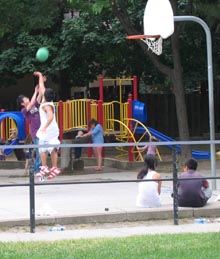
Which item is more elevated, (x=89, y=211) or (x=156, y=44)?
(x=156, y=44)

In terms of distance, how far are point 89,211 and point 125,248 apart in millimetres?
2950

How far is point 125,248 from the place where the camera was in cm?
738

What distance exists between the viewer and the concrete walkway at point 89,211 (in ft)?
29.5

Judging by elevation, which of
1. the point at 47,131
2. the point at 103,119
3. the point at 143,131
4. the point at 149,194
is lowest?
the point at 149,194

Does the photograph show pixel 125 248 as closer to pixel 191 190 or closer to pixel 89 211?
pixel 89 211

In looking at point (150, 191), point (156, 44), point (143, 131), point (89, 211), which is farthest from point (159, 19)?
point (143, 131)

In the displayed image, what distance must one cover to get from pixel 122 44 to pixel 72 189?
12.4 meters

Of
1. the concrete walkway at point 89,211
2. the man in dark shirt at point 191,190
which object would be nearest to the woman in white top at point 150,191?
the concrete walkway at point 89,211

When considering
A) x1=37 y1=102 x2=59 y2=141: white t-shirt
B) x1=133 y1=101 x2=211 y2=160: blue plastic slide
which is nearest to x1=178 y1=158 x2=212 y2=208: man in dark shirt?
x1=37 y1=102 x2=59 y2=141: white t-shirt

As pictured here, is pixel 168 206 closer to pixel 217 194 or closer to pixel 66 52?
pixel 217 194

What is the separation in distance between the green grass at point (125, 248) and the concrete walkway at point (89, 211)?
28.2 inches

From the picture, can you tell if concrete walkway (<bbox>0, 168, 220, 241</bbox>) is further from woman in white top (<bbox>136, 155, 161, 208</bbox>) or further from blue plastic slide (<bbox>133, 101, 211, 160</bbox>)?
blue plastic slide (<bbox>133, 101, 211, 160</bbox>)

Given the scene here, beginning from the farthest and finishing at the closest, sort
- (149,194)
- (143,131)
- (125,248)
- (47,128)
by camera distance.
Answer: (143,131)
(47,128)
(149,194)
(125,248)

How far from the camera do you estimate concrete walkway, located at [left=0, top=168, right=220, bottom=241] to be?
8992 millimetres
